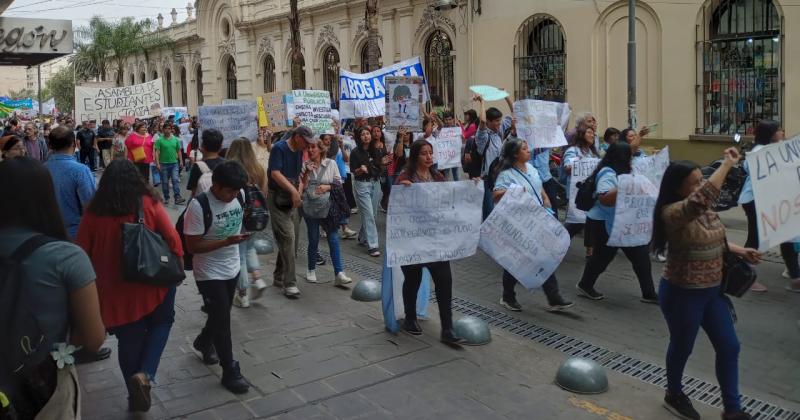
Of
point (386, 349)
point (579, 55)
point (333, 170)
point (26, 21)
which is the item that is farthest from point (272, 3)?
point (386, 349)

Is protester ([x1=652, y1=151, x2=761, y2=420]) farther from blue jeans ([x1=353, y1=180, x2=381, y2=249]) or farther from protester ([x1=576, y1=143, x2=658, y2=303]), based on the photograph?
blue jeans ([x1=353, y1=180, x2=381, y2=249])

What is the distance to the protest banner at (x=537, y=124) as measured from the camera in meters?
9.06

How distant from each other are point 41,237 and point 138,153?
1162cm

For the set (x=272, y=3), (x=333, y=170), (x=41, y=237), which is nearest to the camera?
(x=41, y=237)

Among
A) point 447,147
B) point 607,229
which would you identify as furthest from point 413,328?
point 447,147

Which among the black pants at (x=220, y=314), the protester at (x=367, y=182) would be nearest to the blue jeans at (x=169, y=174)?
the protester at (x=367, y=182)

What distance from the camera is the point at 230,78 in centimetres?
3256

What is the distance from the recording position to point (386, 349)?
5.52 m

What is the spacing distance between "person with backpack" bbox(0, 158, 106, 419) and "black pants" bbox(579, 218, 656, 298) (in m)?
5.02

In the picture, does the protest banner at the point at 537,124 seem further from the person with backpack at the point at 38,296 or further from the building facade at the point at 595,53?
the person with backpack at the point at 38,296

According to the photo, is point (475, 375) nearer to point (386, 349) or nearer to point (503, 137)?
point (386, 349)

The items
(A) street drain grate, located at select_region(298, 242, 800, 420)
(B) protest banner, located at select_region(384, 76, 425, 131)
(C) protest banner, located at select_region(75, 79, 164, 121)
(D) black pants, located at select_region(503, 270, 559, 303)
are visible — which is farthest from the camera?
(C) protest banner, located at select_region(75, 79, 164, 121)

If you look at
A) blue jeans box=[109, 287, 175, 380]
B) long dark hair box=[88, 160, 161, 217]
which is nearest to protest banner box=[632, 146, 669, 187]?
blue jeans box=[109, 287, 175, 380]

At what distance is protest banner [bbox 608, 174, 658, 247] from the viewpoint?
652cm
